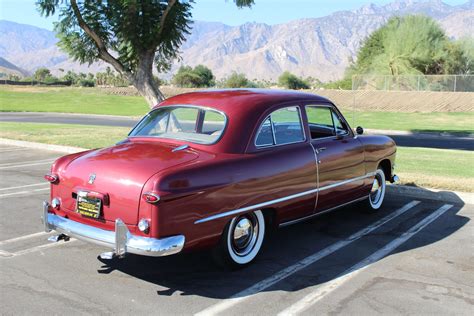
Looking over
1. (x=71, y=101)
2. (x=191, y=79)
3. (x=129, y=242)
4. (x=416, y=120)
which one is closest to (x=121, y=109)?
(x=71, y=101)

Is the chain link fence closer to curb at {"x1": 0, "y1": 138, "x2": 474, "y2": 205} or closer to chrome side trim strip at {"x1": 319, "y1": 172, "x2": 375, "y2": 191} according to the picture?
curb at {"x1": 0, "y1": 138, "x2": 474, "y2": 205}

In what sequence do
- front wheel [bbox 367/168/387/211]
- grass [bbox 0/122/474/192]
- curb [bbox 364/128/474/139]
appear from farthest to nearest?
1. curb [bbox 364/128/474/139]
2. grass [bbox 0/122/474/192]
3. front wheel [bbox 367/168/387/211]

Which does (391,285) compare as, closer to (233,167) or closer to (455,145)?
(233,167)

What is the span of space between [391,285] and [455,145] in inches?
593

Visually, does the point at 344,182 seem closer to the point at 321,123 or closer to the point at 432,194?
the point at 321,123

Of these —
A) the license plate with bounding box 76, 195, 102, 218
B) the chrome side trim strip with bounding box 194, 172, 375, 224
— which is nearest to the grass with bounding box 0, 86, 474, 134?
the chrome side trim strip with bounding box 194, 172, 375, 224

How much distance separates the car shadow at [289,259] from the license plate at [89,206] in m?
0.66

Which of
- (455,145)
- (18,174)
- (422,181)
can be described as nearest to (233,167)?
(422,181)

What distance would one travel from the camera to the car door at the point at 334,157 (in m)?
5.95

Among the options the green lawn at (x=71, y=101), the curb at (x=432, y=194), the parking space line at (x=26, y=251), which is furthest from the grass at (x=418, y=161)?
the green lawn at (x=71, y=101)

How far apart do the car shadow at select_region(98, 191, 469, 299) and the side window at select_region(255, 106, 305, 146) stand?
47.7 inches

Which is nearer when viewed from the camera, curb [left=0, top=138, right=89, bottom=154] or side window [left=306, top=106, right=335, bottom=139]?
side window [left=306, top=106, right=335, bottom=139]

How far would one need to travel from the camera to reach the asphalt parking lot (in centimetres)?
422

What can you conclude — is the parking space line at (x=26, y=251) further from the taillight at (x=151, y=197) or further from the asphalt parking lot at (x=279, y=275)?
the taillight at (x=151, y=197)
